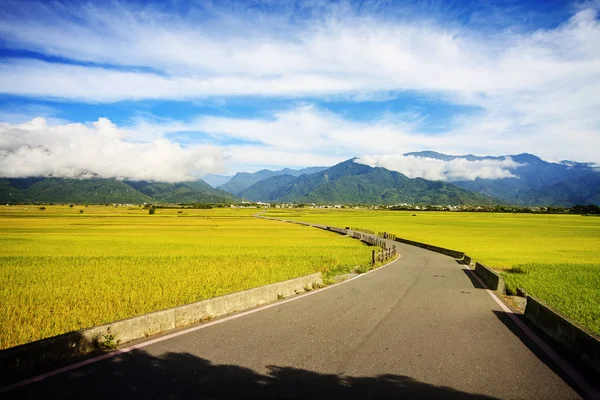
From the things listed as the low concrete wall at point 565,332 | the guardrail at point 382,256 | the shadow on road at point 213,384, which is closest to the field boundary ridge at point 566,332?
the low concrete wall at point 565,332

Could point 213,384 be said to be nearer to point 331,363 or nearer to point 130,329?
point 331,363

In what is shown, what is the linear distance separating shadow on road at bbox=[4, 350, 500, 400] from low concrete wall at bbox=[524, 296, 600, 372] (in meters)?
2.85

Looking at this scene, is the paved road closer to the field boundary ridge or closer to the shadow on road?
the shadow on road

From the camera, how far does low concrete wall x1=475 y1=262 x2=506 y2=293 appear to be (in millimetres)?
15259

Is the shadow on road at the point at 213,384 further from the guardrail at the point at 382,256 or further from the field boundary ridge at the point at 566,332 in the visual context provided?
the guardrail at the point at 382,256

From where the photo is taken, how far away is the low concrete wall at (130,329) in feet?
18.7

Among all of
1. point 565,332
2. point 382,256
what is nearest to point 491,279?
point 565,332

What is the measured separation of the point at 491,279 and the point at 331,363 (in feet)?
42.7

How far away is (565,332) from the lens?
763 cm

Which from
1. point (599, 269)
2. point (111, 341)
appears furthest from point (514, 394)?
point (599, 269)

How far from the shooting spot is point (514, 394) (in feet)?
17.2

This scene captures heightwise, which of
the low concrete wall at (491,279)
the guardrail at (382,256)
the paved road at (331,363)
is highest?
the paved road at (331,363)

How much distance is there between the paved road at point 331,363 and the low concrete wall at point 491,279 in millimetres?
5905

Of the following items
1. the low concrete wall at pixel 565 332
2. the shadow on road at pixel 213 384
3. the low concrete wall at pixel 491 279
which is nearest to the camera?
the shadow on road at pixel 213 384
